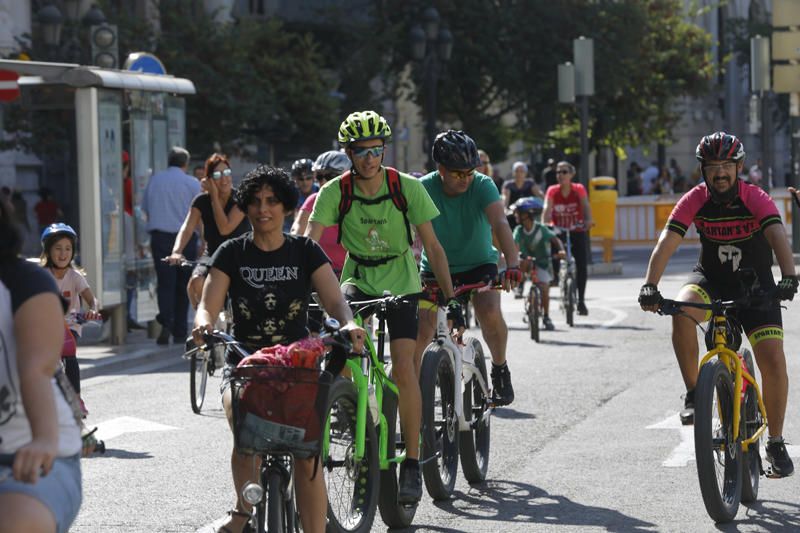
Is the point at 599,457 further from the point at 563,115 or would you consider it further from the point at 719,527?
the point at 563,115

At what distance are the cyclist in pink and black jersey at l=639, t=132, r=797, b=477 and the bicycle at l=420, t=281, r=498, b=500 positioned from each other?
94 cm

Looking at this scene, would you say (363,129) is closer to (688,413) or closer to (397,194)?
(397,194)

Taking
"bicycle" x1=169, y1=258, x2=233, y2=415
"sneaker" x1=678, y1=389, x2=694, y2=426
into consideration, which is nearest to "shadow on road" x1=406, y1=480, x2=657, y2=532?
"sneaker" x1=678, y1=389, x2=694, y2=426

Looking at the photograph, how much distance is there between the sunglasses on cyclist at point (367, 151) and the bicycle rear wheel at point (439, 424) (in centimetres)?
96

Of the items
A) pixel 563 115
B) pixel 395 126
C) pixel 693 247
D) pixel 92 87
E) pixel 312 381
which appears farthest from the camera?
pixel 395 126

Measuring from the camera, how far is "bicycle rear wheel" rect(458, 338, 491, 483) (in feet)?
27.6

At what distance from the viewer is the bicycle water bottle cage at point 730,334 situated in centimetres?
764

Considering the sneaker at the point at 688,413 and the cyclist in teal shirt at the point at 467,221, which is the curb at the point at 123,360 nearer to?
the cyclist in teal shirt at the point at 467,221

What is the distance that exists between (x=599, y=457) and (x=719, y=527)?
6.74ft

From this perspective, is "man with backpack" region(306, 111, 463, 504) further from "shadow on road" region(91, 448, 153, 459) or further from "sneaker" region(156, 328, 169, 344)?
"sneaker" region(156, 328, 169, 344)

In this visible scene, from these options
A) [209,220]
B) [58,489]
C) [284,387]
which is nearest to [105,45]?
[209,220]

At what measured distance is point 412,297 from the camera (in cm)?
724

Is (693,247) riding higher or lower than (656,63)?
lower

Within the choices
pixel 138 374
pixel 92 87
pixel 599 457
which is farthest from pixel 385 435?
pixel 92 87
